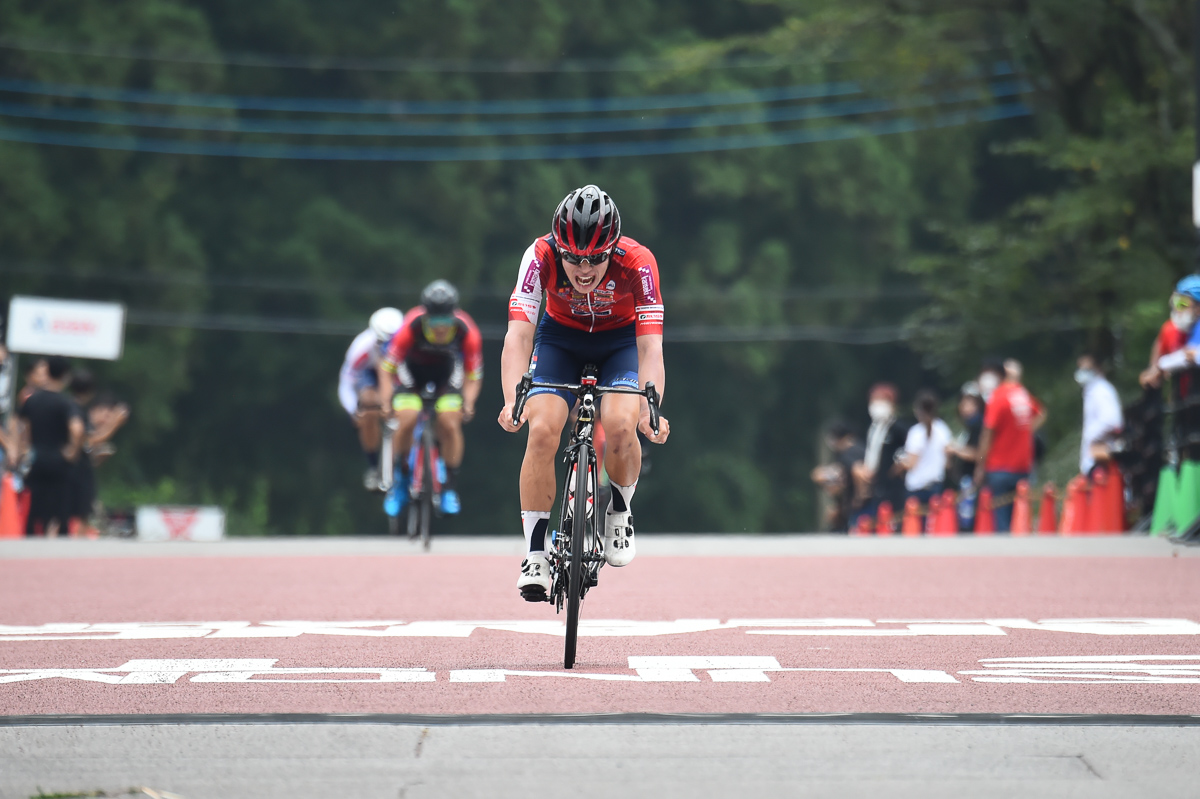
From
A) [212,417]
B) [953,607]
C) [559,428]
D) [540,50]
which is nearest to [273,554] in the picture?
[953,607]

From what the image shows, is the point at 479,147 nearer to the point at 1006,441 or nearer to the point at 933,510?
the point at 933,510

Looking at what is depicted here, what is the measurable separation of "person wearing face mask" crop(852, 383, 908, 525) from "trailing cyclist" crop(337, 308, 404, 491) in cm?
586

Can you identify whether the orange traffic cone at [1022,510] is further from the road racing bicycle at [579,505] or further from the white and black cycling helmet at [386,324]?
the road racing bicycle at [579,505]

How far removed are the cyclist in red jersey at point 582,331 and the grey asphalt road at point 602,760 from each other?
7.31 feet

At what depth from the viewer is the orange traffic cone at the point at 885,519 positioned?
69.6 ft

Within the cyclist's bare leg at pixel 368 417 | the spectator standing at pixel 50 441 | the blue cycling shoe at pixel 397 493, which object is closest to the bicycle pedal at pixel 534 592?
the blue cycling shoe at pixel 397 493

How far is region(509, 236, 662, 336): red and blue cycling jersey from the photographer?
7.80 meters

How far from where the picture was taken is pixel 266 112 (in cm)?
4506

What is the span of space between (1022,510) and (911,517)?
152 cm

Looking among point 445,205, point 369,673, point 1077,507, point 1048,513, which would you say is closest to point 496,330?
point 445,205

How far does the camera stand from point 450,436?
49.6ft

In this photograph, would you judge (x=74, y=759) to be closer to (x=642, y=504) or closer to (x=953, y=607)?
(x=953, y=607)

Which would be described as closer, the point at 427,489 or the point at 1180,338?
the point at 427,489

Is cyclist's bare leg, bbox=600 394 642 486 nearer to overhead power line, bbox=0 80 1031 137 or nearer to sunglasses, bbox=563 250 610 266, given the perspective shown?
sunglasses, bbox=563 250 610 266
